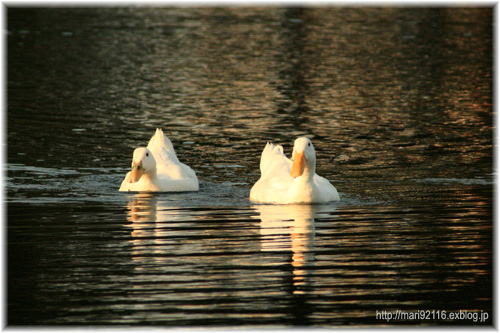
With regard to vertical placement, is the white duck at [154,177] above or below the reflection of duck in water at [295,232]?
above

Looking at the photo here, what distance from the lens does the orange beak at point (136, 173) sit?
16.4 m

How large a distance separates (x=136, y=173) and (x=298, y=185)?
278 centimetres

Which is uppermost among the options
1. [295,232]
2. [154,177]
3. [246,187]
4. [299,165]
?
[299,165]

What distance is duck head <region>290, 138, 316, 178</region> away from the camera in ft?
50.0

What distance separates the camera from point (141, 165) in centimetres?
1655

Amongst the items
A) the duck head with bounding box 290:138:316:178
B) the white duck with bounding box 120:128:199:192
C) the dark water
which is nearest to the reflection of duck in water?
the dark water

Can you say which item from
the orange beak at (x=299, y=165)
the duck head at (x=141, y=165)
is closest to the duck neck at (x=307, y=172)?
the orange beak at (x=299, y=165)

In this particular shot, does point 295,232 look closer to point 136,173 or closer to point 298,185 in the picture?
point 298,185

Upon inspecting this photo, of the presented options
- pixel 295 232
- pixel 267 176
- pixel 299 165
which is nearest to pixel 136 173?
pixel 267 176

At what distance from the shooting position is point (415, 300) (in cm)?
1028

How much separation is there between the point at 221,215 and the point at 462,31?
3622 cm

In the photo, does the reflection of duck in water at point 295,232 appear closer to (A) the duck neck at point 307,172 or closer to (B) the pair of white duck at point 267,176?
(B) the pair of white duck at point 267,176

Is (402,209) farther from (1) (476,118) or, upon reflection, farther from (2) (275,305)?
(1) (476,118)

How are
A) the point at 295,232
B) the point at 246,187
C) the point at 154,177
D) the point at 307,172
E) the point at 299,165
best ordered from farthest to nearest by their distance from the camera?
the point at 246,187
the point at 154,177
the point at 307,172
the point at 299,165
the point at 295,232
